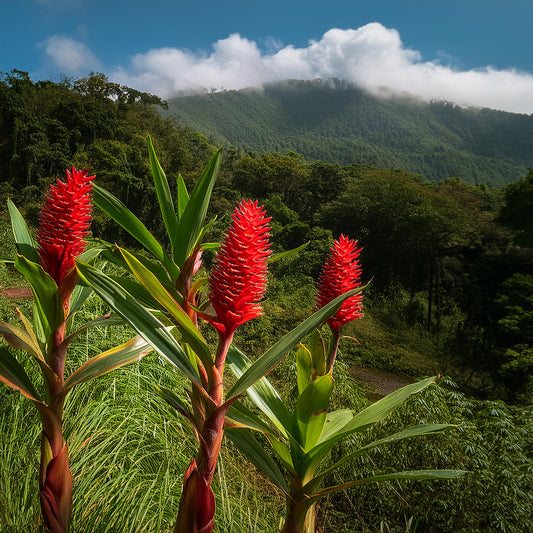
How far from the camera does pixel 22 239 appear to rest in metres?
1.05

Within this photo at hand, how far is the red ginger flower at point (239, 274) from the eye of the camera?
2.10ft

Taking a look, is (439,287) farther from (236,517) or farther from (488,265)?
(236,517)

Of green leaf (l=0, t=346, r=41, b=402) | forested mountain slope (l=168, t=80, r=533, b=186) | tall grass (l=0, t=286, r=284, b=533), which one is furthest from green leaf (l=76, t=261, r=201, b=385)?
forested mountain slope (l=168, t=80, r=533, b=186)

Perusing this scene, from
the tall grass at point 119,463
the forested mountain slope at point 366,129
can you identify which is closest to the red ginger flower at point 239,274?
the tall grass at point 119,463

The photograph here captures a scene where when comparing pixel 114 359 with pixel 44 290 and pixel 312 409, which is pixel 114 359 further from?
pixel 312 409

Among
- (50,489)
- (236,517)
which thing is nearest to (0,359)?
(50,489)

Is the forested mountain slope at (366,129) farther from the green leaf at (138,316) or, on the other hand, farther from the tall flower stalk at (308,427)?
the green leaf at (138,316)

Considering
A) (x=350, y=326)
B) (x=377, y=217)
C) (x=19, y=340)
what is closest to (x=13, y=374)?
(x=19, y=340)

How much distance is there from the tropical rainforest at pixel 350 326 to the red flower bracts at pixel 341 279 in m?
0.34

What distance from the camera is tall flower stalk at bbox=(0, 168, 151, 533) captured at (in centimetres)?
86

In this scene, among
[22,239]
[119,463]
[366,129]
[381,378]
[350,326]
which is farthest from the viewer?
[366,129]

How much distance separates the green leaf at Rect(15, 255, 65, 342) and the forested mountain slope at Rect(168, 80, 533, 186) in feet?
147

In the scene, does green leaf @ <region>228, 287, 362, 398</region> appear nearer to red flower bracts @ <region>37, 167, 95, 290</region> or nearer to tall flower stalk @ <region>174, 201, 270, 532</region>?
tall flower stalk @ <region>174, 201, 270, 532</region>

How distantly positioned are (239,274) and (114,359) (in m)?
0.41
